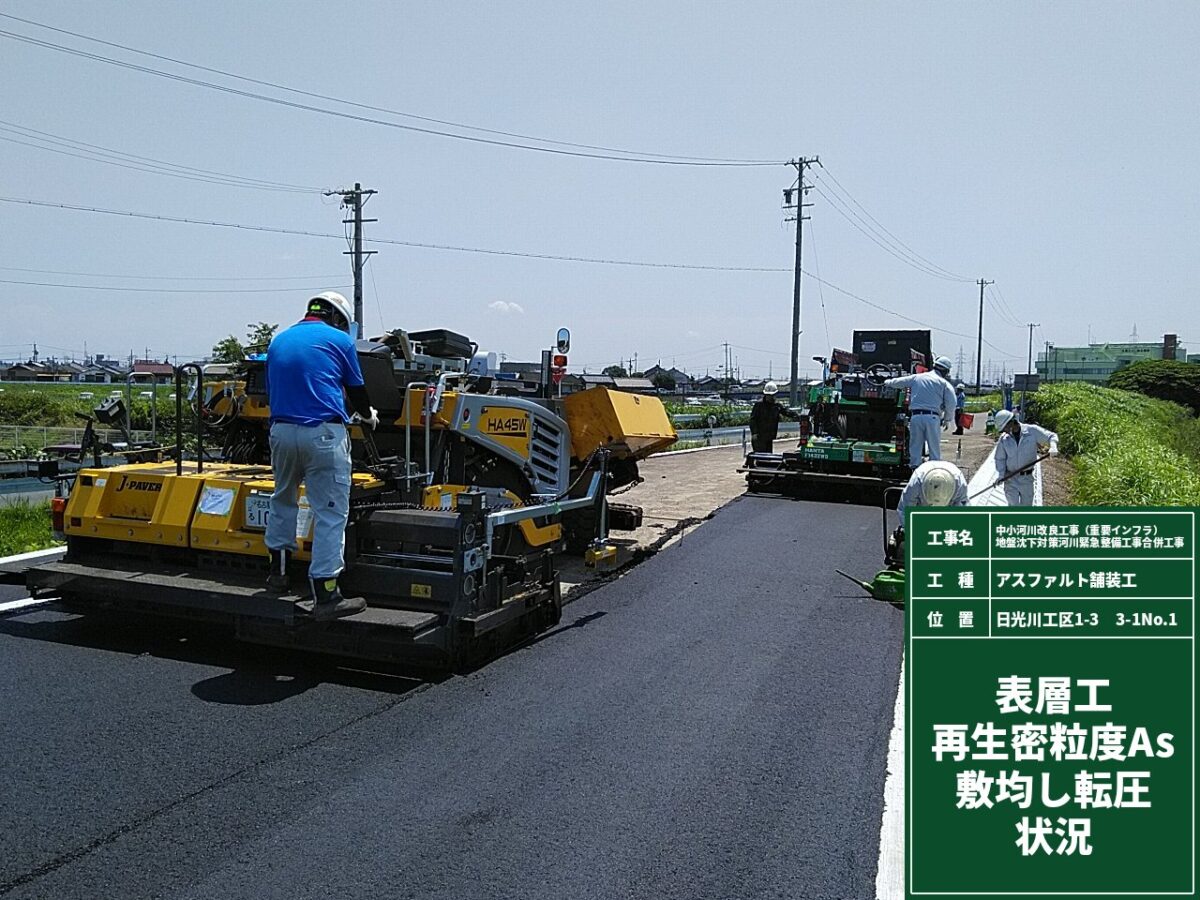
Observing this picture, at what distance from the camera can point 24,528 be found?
1062cm

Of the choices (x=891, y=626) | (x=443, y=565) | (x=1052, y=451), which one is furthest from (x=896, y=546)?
(x=443, y=565)

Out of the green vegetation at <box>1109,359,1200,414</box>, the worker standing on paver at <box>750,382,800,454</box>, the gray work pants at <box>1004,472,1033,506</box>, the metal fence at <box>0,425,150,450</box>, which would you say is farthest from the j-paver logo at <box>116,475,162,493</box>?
the green vegetation at <box>1109,359,1200,414</box>

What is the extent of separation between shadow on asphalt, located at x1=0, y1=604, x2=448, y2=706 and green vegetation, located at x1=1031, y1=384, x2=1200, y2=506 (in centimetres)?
463

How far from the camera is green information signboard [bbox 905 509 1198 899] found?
10.0 ft

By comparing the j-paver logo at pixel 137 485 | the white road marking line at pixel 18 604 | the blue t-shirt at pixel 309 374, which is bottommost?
the white road marking line at pixel 18 604

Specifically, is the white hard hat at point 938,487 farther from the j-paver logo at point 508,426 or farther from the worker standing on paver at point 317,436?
the worker standing on paver at point 317,436

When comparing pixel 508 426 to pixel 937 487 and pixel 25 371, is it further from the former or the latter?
pixel 25 371

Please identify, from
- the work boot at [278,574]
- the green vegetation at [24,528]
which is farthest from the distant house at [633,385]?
the green vegetation at [24,528]

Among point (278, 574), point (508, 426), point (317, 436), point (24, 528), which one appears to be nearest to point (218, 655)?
point (278, 574)

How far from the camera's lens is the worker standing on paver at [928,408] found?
13727mm

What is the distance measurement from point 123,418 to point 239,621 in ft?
8.20

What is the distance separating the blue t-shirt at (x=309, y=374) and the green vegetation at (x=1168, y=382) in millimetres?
53053

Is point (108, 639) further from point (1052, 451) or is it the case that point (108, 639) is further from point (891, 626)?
point (1052, 451)

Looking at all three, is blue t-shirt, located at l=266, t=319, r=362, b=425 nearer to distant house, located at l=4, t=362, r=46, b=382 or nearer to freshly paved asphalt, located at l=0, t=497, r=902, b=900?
freshly paved asphalt, located at l=0, t=497, r=902, b=900
